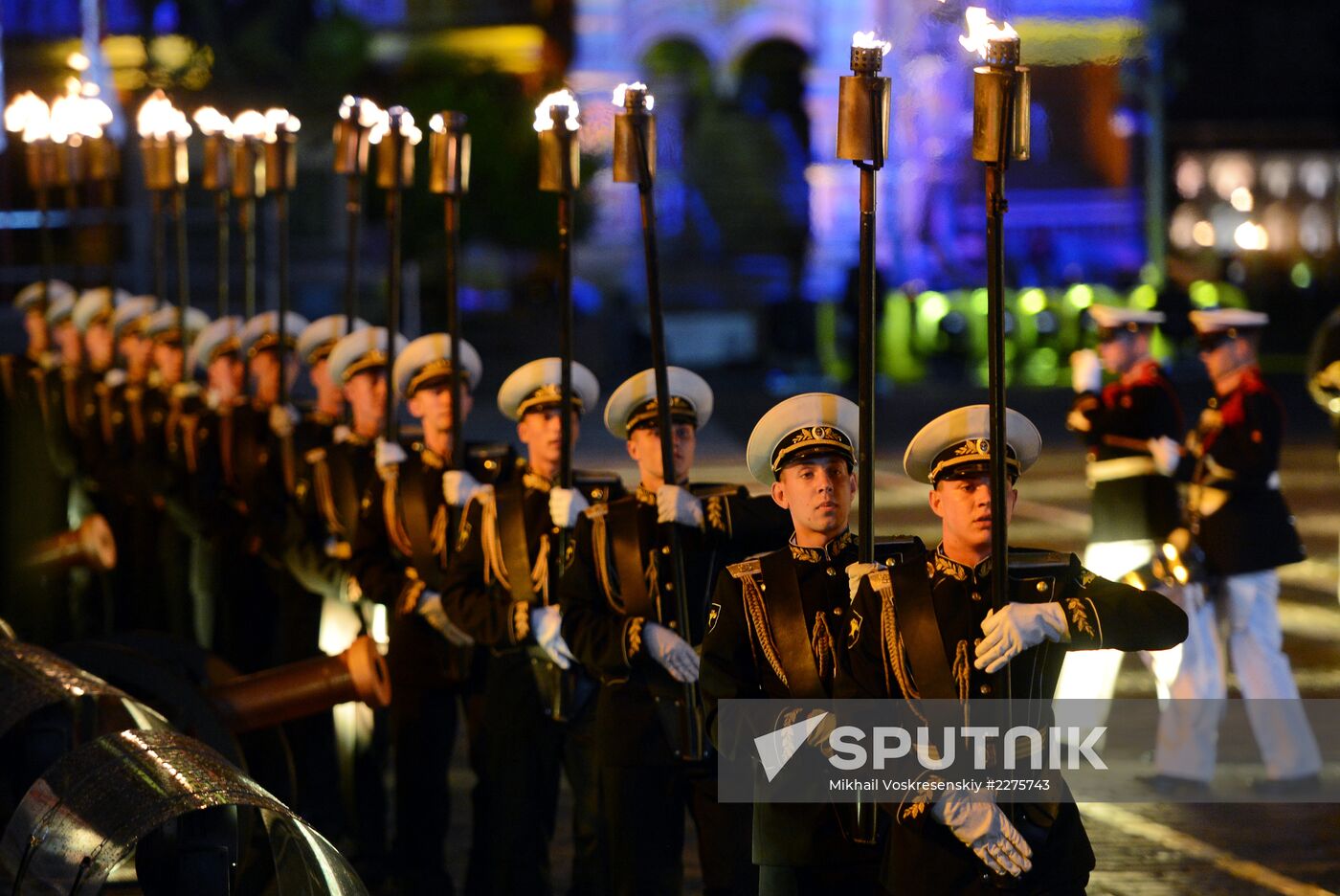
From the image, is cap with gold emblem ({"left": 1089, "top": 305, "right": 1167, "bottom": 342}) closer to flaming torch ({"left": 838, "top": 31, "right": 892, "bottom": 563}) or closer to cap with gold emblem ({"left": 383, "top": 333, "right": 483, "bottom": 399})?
cap with gold emblem ({"left": 383, "top": 333, "right": 483, "bottom": 399})

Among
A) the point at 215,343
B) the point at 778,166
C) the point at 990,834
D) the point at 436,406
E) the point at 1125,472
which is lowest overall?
the point at 990,834

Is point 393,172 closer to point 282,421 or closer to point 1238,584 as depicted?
point 282,421

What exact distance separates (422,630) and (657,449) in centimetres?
144

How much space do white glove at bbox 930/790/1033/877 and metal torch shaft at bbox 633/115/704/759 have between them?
5.51 feet

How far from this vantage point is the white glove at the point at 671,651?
5.93 metres

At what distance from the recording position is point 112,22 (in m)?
35.0

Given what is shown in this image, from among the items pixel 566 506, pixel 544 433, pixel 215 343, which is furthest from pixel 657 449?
pixel 215 343

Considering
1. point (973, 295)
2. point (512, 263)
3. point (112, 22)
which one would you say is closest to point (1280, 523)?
point (973, 295)

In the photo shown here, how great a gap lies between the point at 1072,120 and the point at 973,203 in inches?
143

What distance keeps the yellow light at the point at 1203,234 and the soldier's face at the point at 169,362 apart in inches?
1352

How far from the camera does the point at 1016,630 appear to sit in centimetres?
436

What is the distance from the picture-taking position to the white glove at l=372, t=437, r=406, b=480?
785 cm

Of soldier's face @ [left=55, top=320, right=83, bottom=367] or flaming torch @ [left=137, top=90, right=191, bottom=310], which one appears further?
soldier's face @ [left=55, top=320, right=83, bottom=367]

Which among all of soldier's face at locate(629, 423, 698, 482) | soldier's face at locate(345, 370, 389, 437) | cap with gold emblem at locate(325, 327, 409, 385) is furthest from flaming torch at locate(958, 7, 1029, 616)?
cap with gold emblem at locate(325, 327, 409, 385)
